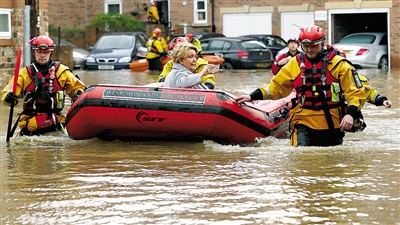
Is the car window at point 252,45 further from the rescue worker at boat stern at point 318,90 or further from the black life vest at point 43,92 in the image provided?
the rescue worker at boat stern at point 318,90

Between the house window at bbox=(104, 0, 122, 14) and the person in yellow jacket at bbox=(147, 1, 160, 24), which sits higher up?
the house window at bbox=(104, 0, 122, 14)

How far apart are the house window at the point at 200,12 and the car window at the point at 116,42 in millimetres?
8237

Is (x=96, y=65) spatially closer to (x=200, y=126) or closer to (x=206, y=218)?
(x=200, y=126)

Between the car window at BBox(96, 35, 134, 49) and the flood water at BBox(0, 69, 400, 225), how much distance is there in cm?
1957

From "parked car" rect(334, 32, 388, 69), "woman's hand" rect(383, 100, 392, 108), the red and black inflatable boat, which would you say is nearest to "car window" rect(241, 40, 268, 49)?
"parked car" rect(334, 32, 388, 69)

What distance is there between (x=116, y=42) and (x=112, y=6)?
36.2 feet

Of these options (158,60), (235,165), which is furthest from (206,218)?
(158,60)

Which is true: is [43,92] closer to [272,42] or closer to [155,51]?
[155,51]

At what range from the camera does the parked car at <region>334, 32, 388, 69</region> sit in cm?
2906

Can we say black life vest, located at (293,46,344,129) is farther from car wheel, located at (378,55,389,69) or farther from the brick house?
→ car wheel, located at (378,55,389,69)

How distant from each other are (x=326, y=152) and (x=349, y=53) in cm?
1989

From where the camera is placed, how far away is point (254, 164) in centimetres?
933

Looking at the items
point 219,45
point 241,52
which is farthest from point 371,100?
point 219,45

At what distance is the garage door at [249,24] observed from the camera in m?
37.8
